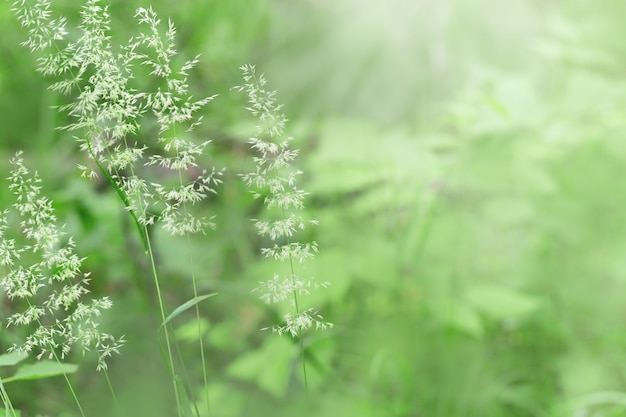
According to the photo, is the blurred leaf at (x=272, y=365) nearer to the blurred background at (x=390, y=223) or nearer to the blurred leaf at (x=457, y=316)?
the blurred background at (x=390, y=223)

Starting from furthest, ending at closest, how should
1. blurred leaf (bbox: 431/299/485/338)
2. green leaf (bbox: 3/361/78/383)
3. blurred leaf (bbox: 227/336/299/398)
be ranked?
blurred leaf (bbox: 431/299/485/338) < blurred leaf (bbox: 227/336/299/398) < green leaf (bbox: 3/361/78/383)

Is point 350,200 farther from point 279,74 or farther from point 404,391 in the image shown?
point 404,391

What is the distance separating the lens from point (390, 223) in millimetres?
1719

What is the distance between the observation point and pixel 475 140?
178 centimetres

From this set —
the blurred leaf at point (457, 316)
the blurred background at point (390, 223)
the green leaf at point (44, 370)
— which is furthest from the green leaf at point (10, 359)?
the blurred leaf at point (457, 316)

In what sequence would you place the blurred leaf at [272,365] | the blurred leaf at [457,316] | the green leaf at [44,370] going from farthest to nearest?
the blurred leaf at [457,316] < the blurred leaf at [272,365] < the green leaf at [44,370]

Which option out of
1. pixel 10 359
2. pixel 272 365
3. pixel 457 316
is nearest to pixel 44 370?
pixel 10 359

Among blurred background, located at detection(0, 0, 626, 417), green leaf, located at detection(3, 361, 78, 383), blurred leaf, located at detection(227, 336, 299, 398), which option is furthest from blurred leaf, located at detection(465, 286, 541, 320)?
green leaf, located at detection(3, 361, 78, 383)

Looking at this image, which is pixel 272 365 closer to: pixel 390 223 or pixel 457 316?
pixel 457 316

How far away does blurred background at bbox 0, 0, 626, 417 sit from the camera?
1.46 m

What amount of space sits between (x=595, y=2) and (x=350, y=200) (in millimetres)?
938

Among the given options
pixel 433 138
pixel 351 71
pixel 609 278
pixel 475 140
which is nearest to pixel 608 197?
pixel 609 278

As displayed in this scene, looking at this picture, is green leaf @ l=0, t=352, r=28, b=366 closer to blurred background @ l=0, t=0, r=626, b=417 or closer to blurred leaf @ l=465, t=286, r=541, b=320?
blurred background @ l=0, t=0, r=626, b=417

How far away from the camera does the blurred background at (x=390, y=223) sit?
146 cm
